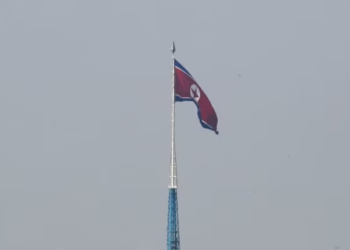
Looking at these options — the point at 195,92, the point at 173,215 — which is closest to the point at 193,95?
the point at 195,92

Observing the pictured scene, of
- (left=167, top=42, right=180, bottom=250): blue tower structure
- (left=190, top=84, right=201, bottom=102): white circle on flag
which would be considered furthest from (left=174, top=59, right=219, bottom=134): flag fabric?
(left=167, top=42, right=180, bottom=250): blue tower structure

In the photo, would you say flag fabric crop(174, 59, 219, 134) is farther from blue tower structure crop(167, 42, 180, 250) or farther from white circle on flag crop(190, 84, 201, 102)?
blue tower structure crop(167, 42, 180, 250)

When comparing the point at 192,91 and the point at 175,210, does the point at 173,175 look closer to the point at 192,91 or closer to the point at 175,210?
the point at 175,210

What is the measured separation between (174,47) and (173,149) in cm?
604

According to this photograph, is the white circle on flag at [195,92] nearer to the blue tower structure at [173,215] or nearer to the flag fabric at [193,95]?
the flag fabric at [193,95]

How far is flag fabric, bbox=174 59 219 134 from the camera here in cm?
4591

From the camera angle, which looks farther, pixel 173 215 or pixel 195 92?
pixel 195 92

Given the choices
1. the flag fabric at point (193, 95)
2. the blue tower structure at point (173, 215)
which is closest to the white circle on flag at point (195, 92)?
the flag fabric at point (193, 95)

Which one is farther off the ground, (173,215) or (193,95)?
(193,95)

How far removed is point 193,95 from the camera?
46312 mm

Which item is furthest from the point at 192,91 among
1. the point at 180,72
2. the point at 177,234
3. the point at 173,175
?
the point at 177,234

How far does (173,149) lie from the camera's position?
145 ft

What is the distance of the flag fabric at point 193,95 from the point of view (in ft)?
151

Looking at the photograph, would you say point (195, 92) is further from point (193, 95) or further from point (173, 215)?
point (173, 215)
